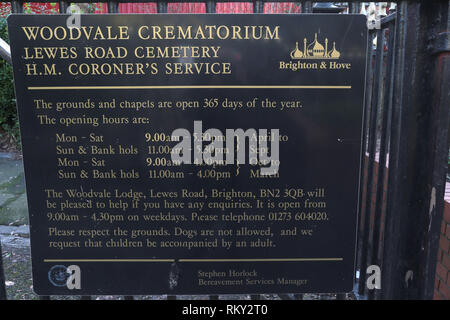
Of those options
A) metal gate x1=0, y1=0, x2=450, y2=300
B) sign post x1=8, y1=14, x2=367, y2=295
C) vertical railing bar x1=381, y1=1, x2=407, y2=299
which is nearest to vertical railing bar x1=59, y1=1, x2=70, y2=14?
metal gate x1=0, y1=0, x2=450, y2=300

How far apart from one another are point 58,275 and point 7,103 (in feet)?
19.4

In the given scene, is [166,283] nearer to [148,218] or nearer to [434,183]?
[148,218]

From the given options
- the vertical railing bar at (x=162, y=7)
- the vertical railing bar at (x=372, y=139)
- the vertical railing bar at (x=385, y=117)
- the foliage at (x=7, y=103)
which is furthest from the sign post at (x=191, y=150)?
the foliage at (x=7, y=103)

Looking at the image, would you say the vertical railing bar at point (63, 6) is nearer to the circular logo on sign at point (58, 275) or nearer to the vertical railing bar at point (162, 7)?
the vertical railing bar at point (162, 7)

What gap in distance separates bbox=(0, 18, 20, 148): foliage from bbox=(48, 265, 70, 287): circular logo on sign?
5.64 metres

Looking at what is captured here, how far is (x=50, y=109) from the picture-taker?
5.87 feet

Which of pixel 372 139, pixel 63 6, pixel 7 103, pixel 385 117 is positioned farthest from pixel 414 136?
pixel 7 103

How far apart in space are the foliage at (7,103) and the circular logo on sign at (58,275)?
5636mm

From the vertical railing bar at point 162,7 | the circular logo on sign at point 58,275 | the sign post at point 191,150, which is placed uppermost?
the vertical railing bar at point 162,7

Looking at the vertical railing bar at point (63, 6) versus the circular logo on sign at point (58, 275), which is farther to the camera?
the circular logo on sign at point (58, 275)

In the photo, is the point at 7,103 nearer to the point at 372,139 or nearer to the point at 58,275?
the point at 58,275

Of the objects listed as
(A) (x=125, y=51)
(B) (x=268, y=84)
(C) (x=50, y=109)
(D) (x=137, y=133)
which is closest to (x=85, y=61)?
(A) (x=125, y=51)

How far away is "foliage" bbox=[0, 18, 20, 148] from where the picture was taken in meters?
6.12

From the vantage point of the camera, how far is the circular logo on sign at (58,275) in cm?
193
